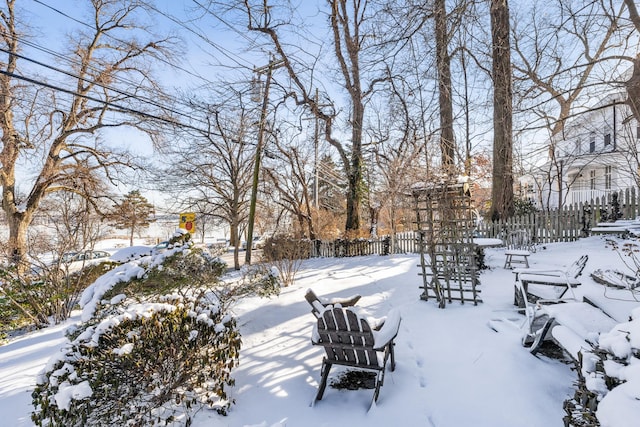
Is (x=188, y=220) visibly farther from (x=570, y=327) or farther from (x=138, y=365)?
(x=570, y=327)

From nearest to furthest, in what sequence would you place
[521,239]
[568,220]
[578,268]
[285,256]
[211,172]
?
[578,268] → [285,256] → [521,239] → [568,220] → [211,172]

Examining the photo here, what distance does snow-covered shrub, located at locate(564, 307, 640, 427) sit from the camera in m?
1.44

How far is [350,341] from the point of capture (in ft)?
9.45

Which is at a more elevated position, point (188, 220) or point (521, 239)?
point (188, 220)

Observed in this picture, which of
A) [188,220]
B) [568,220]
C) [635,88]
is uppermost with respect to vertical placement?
[635,88]

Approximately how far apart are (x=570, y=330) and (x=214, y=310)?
116 inches

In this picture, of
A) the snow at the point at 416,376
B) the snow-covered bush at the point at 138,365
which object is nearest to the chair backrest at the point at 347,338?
the snow at the point at 416,376

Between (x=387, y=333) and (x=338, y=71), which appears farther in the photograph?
(x=338, y=71)

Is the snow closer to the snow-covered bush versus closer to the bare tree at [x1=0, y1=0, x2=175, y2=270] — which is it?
the snow-covered bush

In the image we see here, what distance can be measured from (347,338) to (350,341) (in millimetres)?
37

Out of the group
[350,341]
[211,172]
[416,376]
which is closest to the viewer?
[350,341]

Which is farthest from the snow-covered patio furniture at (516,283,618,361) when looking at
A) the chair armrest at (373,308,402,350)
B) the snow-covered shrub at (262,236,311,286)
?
the snow-covered shrub at (262,236,311,286)

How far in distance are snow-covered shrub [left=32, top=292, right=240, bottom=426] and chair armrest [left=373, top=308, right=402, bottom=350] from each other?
50.5 inches

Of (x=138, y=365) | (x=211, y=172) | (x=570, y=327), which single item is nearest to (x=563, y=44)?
(x=570, y=327)
